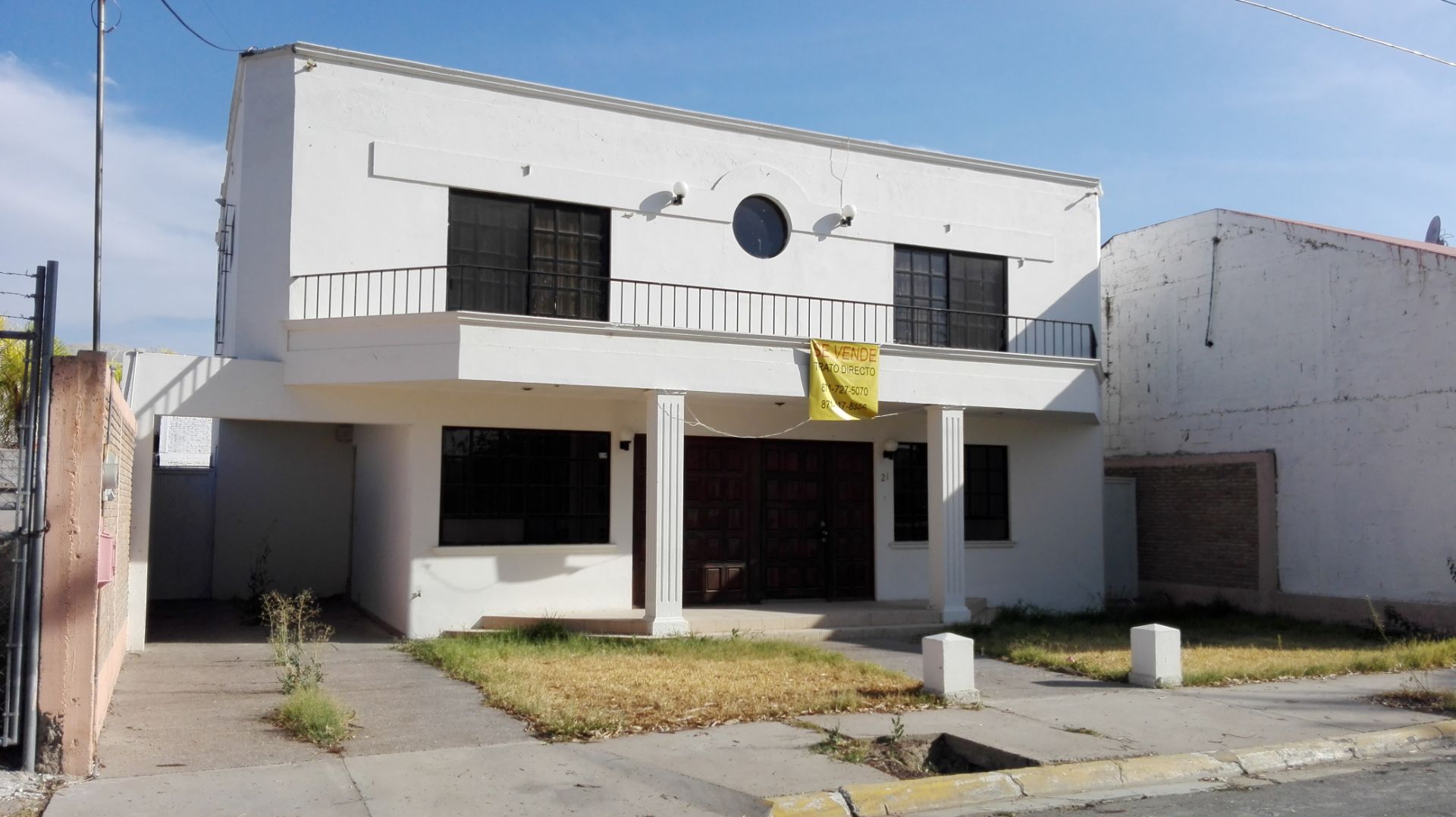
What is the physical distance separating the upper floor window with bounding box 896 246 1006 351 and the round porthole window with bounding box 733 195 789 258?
78.1 inches

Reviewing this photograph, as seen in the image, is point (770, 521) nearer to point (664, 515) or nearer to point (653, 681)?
point (664, 515)

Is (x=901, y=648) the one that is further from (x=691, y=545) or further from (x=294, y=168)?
(x=294, y=168)

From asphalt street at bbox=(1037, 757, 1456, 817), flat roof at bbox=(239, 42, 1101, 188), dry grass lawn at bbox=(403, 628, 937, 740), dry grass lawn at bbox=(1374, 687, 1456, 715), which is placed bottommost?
asphalt street at bbox=(1037, 757, 1456, 817)

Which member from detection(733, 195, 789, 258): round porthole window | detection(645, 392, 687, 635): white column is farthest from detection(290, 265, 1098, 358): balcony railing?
detection(645, 392, 687, 635): white column

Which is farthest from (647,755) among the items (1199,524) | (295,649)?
(1199,524)

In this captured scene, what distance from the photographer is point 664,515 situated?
13867 mm

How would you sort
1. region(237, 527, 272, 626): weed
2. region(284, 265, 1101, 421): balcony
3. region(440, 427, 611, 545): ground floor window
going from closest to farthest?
region(284, 265, 1101, 421): balcony
region(440, 427, 611, 545): ground floor window
region(237, 527, 272, 626): weed

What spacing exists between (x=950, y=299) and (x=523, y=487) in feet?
23.4

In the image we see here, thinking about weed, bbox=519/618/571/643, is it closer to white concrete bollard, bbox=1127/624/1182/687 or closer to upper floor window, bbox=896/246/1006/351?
white concrete bollard, bbox=1127/624/1182/687

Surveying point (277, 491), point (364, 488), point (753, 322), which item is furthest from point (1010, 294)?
point (277, 491)

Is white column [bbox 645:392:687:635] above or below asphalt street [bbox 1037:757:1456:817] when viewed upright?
above

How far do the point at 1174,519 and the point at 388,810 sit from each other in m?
15.4

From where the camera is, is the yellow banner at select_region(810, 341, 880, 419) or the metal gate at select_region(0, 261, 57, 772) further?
the yellow banner at select_region(810, 341, 880, 419)

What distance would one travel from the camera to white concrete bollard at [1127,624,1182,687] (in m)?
11.3
